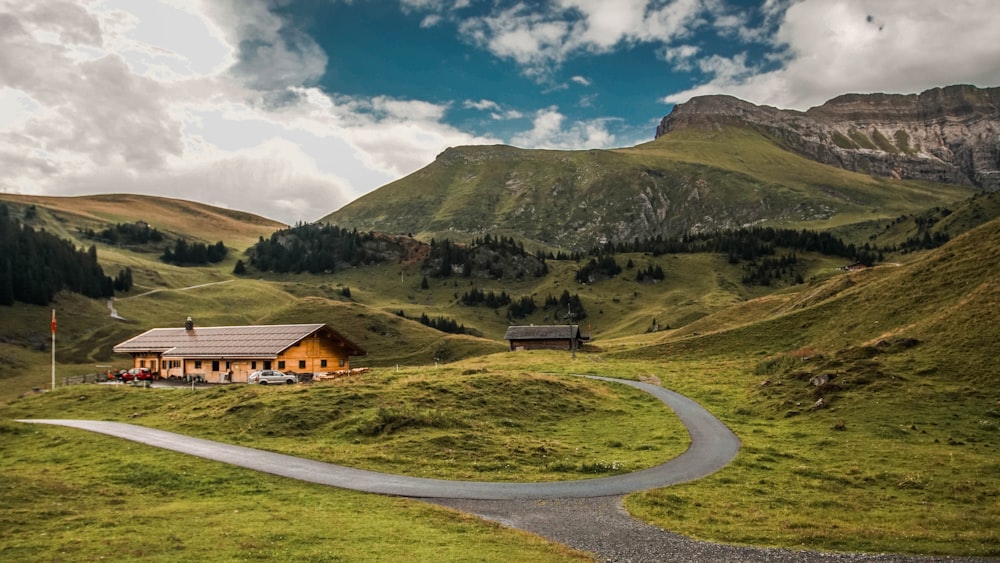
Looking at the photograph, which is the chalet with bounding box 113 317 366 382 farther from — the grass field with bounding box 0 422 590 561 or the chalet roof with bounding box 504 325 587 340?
the chalet roof with bounding box 504 325 587 340

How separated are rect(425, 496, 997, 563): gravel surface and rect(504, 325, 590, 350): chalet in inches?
4163

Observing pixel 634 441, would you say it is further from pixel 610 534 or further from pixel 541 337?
pixel 541 337

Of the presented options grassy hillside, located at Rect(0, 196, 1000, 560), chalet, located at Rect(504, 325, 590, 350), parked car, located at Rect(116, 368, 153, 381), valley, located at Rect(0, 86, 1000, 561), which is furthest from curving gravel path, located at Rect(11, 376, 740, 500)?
chalet, located at Rect(504, 325, 590, 350)

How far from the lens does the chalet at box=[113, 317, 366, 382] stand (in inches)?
3174

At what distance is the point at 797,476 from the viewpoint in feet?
102

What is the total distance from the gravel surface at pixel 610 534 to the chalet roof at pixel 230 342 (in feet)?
194

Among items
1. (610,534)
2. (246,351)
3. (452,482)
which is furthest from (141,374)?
(610,534)

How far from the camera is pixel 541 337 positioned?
134375 mm

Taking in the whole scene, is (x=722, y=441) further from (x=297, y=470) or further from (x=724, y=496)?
(x=297, y=470)

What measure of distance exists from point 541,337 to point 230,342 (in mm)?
66781

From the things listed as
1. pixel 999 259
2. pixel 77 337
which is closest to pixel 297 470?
pixel 999 259

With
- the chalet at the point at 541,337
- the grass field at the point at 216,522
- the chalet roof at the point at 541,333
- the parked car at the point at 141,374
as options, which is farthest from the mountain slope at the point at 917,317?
the parked car at the point at 141,374

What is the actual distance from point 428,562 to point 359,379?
42.0 m

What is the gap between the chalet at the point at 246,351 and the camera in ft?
265
